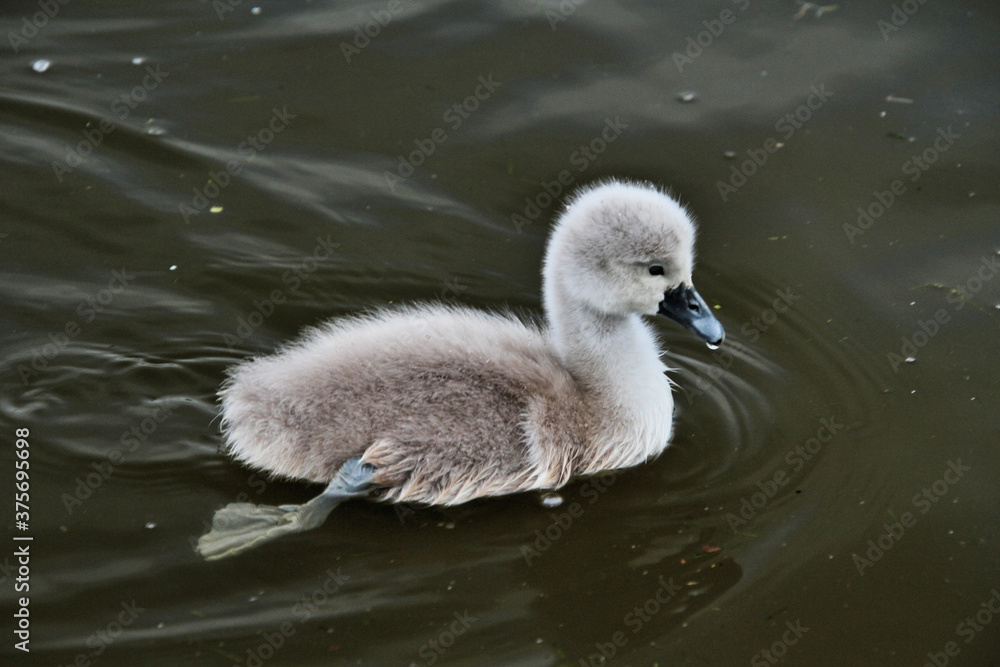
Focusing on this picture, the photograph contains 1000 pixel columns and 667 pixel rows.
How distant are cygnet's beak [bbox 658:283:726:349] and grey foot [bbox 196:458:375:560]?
3.88 feet

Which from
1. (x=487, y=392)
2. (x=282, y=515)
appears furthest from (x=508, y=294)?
(x=282, y=515)

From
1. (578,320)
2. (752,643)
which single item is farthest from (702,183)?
(752,643)

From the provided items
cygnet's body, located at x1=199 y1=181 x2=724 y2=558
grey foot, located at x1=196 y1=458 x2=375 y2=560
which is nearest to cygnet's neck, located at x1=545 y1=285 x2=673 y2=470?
cygnet's body, located at x1=199 y1=181 x2=724 y2=558

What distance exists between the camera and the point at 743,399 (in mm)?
4336

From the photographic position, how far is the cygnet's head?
377 cm

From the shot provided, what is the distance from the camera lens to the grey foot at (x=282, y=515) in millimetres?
3670

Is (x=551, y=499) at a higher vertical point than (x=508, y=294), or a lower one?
lower

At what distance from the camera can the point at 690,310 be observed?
395 centimetres

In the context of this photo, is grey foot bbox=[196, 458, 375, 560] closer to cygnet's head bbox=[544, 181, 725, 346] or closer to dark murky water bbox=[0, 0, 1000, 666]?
dark murky water bbox=[0, 0, 1000, 666]

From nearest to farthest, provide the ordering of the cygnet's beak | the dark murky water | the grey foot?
the dark murky water
the grey foot
the cygnet's beak

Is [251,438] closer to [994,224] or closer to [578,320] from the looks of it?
[578,320]

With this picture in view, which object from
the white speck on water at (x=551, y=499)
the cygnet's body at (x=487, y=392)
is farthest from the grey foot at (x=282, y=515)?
the white speck on water at (x=551, y=499)

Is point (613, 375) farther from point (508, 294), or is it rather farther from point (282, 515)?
point (282, 515)

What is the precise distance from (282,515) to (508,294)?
58.6 inches
